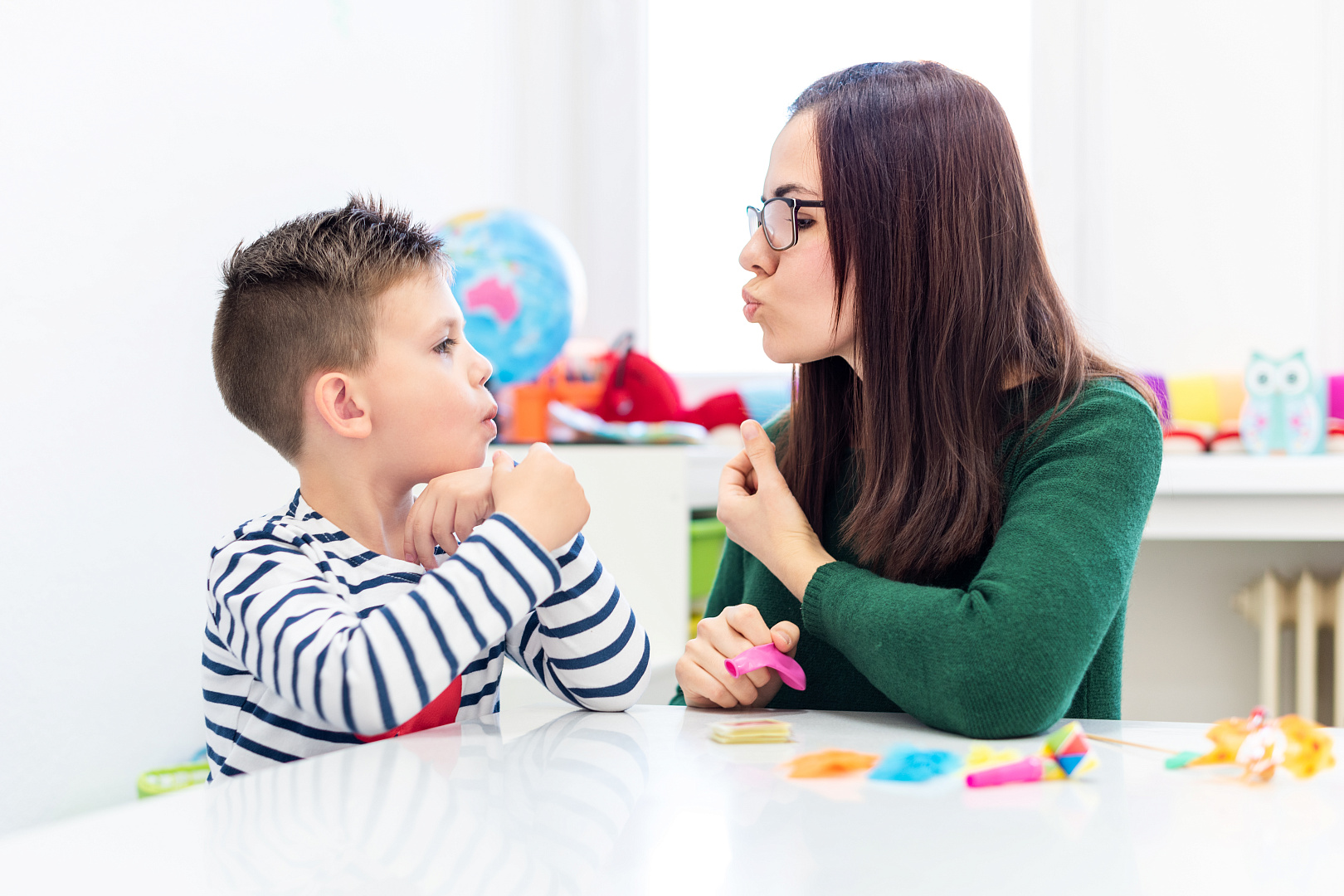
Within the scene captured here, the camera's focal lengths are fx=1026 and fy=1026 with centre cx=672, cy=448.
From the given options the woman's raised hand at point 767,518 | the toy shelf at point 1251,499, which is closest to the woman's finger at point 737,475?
the woman's raised hand at point 767,518

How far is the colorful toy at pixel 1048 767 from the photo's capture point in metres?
0.54

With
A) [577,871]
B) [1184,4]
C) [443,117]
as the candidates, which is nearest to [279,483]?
[443,117]

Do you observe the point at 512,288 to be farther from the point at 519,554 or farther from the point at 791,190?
the point at 519,554

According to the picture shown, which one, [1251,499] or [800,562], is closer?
[800,562]

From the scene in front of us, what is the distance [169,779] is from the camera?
136 centimetres

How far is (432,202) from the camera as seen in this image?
2.27 metres

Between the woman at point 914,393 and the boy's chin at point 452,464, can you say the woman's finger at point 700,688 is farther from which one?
the boy's chin at point 452,464

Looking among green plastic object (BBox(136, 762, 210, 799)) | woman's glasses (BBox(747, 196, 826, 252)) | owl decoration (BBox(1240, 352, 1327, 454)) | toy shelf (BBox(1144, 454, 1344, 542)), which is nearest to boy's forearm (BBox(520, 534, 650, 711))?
woman's glasses (BBox(747, 196, 826, 252))

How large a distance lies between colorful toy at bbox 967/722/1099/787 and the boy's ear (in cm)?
55

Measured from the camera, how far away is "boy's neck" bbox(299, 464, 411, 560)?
865 millimetres

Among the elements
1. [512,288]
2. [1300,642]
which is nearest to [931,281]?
[512,288]

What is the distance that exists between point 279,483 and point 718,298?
1354 mm

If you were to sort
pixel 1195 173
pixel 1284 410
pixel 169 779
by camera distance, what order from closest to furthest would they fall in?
pixel 169 779 < pixel 1284 410 < pixel 1195 173

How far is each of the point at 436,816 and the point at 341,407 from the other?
458 mm
